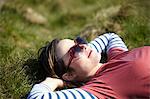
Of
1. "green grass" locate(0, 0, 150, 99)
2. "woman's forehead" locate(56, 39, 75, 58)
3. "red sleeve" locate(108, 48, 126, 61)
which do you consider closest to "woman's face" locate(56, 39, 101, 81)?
"woman's forehead" locate(56, 39, 75, 58)

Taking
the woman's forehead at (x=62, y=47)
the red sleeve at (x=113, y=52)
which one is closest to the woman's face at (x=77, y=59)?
the woman's forehead at (x=62, y=47)

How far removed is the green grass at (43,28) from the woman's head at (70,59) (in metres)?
0.44

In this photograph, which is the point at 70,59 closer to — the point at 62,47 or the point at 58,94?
the point at 62,47

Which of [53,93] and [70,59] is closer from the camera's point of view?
[53,93]

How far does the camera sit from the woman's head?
5.11m

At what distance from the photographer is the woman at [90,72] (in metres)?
4.79

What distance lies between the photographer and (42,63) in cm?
536

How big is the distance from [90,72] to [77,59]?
0.18 metres

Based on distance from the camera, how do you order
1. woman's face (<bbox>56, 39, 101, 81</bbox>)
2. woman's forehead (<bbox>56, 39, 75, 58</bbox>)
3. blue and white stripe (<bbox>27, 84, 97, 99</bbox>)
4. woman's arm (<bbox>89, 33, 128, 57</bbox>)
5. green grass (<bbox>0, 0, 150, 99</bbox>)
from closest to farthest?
blue and white stripe (<bbox>27, 84, 97, 99</bbox>), woman's face (<bbox>56, 39, 101, 81</bbox>), woman's forehead (<bbox>56, 39, 75, 58</bbox>), green grass (<bbox>0, 0, 150, 99</bbox>), woman's arm (<bbox>89, 33, 128, 57</bbox>)

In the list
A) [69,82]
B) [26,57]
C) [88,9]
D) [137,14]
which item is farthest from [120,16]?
[88,9]

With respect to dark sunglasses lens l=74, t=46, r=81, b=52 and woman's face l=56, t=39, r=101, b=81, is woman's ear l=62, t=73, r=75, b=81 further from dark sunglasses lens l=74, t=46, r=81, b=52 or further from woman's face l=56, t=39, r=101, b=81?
dark sunglasses lens l=74, t=46, r=81, b=52

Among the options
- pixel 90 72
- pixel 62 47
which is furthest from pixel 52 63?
pixel 90 72

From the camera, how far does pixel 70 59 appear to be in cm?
516

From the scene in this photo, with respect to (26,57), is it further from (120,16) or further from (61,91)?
(120,16)
